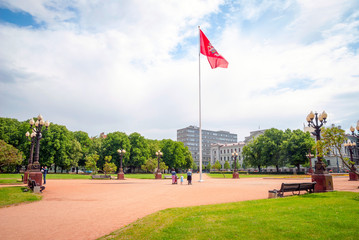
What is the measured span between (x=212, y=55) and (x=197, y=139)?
136114 millimetres

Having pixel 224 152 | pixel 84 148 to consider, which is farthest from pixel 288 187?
pixel 224 152

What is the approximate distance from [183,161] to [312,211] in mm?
76466

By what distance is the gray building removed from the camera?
15950cm

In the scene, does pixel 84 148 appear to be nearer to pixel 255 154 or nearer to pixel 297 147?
pixel 255 154

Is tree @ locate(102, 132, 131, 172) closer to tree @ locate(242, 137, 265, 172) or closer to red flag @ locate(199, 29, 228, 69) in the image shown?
tree @ locate(242, 137, 265, 172)

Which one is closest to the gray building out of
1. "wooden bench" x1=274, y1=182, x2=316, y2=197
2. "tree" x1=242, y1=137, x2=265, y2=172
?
"tree" x1=242, y1=137, x2=265, y2=172

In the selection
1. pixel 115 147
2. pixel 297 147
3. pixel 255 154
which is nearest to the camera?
pixel 297 147

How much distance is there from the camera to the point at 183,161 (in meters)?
84.2

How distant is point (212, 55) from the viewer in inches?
1081

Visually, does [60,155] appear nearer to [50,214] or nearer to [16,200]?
[16,200]

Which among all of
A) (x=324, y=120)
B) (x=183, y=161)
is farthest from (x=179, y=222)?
(x=183, y=161)

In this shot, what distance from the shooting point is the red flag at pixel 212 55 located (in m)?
26.9

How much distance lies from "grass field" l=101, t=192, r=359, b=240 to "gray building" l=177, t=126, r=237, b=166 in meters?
150

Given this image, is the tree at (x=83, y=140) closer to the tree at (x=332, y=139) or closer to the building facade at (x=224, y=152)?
the tree at (x=332, y=139)
